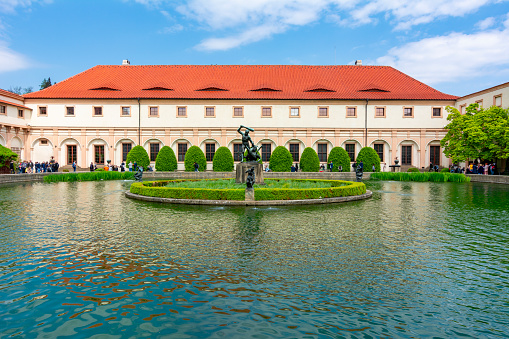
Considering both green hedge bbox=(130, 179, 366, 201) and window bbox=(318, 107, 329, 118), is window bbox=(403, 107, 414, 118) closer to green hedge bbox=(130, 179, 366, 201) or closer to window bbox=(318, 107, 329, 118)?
window bbox=(318, 107, 329, 118)

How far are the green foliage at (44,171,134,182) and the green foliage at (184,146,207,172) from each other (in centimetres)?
837

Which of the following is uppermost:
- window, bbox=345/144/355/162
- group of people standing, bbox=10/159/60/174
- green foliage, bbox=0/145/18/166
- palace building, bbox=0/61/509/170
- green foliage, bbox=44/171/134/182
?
palace building, bbox=0/61/509/170

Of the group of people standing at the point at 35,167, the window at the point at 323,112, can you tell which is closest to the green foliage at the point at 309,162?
the window at the point at 323,112

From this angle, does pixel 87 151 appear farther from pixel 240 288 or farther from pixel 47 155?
pixel 240 288

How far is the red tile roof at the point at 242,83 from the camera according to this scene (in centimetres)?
4450

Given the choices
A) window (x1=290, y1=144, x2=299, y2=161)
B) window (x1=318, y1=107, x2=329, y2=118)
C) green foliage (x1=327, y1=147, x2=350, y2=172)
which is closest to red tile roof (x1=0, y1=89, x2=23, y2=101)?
window (x1=290, y1=144, x2=299, y2=161)

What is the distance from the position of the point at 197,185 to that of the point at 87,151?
31.5m

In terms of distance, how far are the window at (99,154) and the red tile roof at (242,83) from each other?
254 inches

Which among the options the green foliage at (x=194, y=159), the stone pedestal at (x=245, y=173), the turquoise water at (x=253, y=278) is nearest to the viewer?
the turquoise water at (x=253, y=278)

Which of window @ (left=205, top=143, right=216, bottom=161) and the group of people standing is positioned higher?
window @ (left=205, top=143, right=216, bottom=161)

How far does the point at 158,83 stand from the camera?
1828 inches

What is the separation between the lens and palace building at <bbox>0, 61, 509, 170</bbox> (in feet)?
145

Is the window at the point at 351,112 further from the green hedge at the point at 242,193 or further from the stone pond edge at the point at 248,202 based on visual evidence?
the stone pond edge at the point at 248,202

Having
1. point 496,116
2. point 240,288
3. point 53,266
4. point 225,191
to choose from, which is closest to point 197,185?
point 225,191
